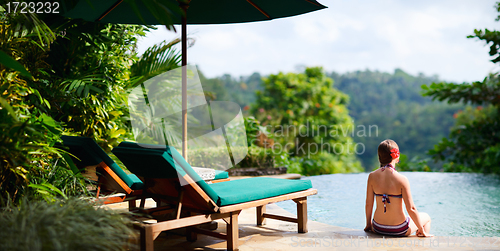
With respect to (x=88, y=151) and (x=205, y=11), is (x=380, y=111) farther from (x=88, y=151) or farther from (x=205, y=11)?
(x=88, y=151)

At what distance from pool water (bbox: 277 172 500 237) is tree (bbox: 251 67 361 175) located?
6.38m

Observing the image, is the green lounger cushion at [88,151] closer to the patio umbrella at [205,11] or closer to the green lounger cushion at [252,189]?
the patio umbrella at [205,11]

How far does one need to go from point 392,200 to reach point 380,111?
2431 centimetres

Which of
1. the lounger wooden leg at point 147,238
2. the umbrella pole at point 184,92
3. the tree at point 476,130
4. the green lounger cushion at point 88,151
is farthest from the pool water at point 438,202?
the green lounger cushion at point 88,151

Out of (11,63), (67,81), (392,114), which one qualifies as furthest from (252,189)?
(392,114)

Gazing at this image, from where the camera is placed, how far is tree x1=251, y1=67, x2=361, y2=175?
1411 cm

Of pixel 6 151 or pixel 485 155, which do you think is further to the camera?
pixel 485 155

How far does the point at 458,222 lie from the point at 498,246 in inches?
61.4

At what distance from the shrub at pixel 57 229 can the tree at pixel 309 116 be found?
11.4m

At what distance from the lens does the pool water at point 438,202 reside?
3824 mm

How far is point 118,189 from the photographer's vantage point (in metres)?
2.96

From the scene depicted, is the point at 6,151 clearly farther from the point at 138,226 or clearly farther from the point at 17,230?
the point at 138,226

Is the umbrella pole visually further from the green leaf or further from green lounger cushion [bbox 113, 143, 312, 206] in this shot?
the green leaf

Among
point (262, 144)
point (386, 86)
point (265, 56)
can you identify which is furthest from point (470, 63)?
point (262, 144)
